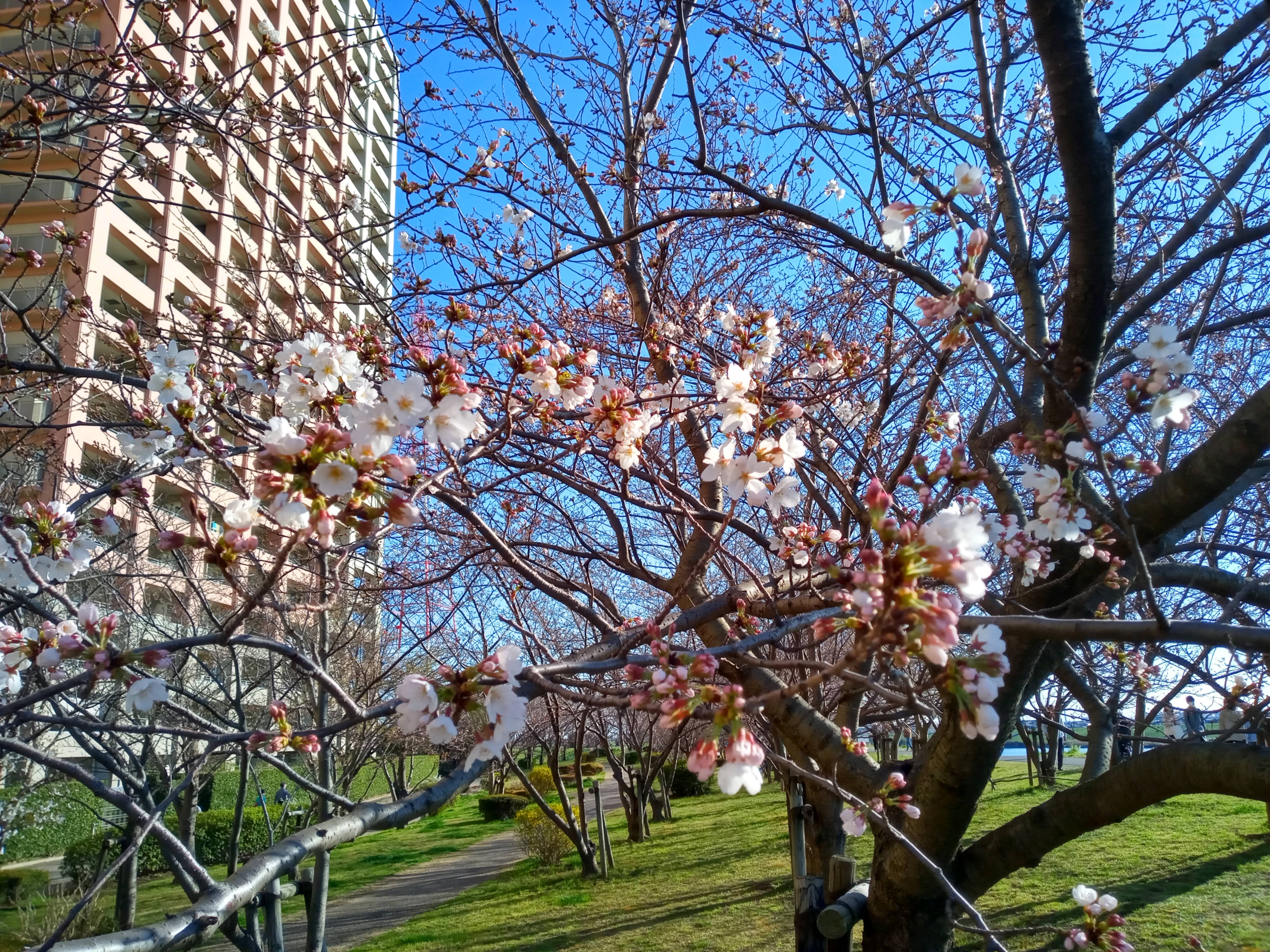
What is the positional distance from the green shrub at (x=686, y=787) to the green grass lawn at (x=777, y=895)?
8003 mm

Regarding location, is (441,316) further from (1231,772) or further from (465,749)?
(465,749)

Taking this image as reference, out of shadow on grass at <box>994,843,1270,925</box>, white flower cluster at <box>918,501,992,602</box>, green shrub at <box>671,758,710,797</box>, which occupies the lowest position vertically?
green shrub at <box>671,758,710,797</box>

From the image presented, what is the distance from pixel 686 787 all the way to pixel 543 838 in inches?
361

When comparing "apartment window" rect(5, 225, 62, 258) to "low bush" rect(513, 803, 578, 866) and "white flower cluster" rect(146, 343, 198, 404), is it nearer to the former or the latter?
"white flower cluster" rect(146, 343, 198, 404)

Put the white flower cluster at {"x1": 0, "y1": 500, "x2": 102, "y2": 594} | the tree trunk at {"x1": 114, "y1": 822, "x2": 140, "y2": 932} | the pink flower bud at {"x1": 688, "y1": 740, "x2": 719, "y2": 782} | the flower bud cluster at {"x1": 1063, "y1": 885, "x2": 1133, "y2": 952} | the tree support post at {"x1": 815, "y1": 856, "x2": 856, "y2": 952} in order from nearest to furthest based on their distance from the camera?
the pink flower bud at {"x1": 688, "y1": 740, "x2": 719, "y2": 782}
the flower bud cluster at {"x1": 1063, "y1": 885, "x2": 1133, "y2": 952}
the white flower cluster at {"x1": 0, "y1": 500, "x2": 102, "y2": 594}
the tree support post at {"x1": 815, "y1": 856, "x2": 856, "y2": 952}
the tree trunk at {"x1": 114, "y1": 822, "x2": 140, "y2": 932}

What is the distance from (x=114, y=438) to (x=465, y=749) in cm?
608

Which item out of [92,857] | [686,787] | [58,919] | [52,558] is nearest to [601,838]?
[58,919]

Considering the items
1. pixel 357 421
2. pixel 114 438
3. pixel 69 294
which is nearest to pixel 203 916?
pixel 357 421

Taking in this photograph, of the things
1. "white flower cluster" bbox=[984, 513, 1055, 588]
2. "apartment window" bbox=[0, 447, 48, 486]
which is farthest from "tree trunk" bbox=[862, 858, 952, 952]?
"apartment window" bbox=[0, 447, 48, 486]

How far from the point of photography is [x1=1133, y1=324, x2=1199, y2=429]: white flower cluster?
1.59 m

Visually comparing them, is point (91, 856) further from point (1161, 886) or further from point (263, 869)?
point (1161, 886)

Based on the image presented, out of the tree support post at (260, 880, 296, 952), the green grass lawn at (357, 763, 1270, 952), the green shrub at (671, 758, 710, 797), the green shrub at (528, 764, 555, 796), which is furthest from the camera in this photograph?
the green shrub at (671, 758, 710, 797)

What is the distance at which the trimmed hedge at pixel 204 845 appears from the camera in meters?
10.1

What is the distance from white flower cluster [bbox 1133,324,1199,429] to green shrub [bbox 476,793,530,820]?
17.5m
